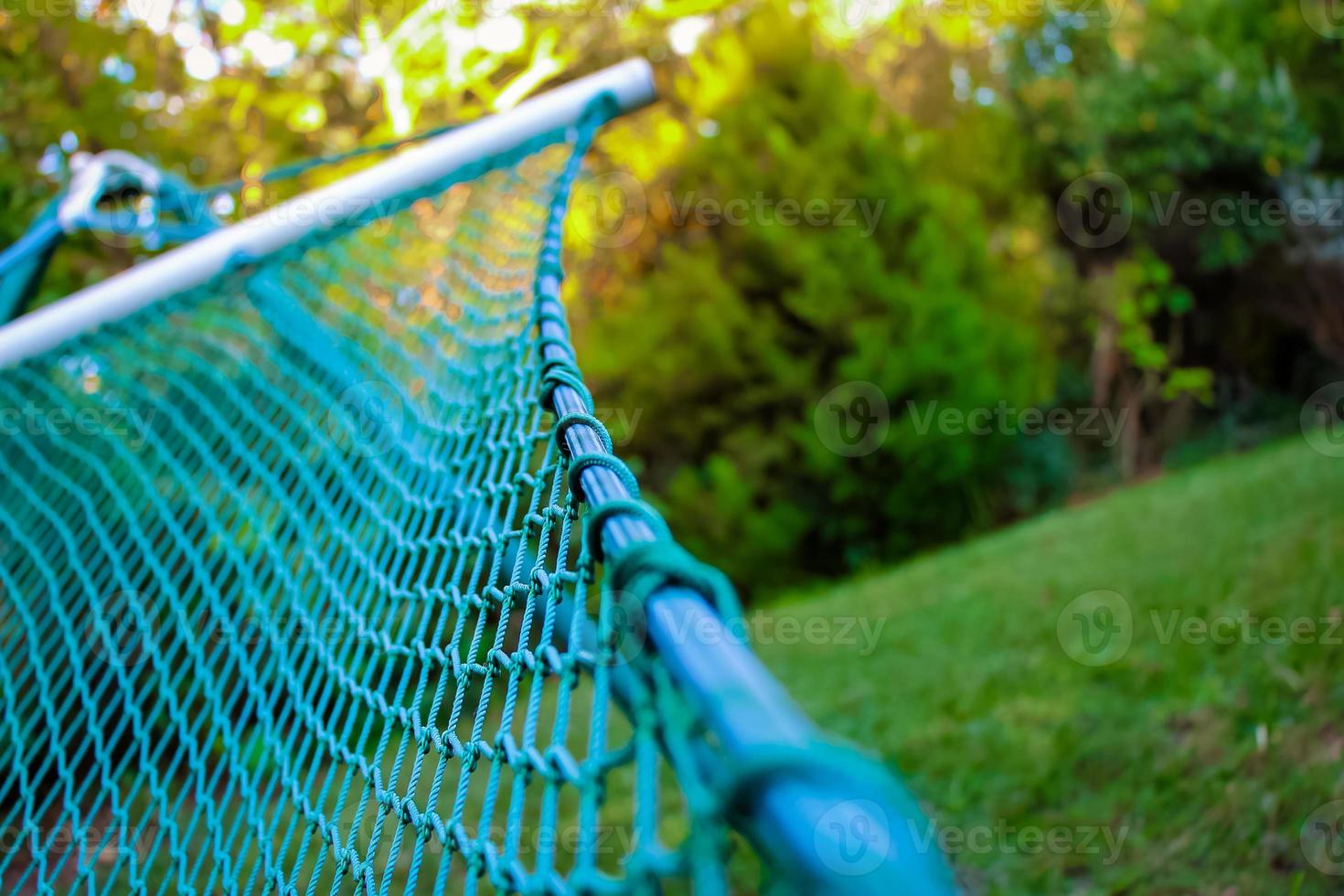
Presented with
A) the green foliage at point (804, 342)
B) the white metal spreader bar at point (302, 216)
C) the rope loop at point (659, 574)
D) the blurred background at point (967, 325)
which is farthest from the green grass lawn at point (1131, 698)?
the white metal spreader bar at point (302, 216)

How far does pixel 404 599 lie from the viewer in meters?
1.11

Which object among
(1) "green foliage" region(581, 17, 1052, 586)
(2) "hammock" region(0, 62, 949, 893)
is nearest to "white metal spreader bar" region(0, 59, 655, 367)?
(2) "hammock" region(0, 62, 949, 893)

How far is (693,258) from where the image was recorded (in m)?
5.39

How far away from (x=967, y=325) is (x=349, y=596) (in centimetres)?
377

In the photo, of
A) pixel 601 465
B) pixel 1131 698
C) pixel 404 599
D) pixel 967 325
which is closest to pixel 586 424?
pixel 601 465

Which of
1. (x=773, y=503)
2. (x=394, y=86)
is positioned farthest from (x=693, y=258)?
(x=394, y=86)

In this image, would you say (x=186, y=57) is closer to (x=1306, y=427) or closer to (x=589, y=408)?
(x=589, y=408)

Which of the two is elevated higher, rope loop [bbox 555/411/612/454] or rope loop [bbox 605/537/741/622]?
rope loop [bbox 555/411/612/454]

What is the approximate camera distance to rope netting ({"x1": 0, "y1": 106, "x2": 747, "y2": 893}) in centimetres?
62

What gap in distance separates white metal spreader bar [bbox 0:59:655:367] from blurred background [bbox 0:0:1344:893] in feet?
5.04

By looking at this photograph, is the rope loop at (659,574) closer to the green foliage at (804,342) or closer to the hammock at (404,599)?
the hammock at (404,599)

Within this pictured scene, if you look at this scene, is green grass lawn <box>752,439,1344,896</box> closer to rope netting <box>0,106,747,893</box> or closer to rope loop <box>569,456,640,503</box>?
rope netting <box>0,106,747,893</box>

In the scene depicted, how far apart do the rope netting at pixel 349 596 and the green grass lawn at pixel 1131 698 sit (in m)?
0.63

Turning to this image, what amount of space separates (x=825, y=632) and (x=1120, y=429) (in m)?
3.98
